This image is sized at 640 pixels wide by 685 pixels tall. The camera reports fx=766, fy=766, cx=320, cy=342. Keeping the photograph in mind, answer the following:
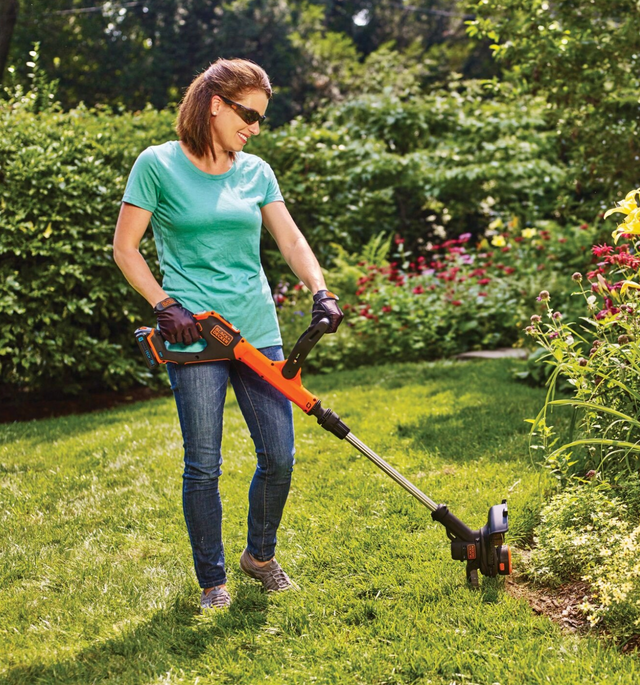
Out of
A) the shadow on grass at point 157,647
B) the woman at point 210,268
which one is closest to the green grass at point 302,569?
the shadow on grass at point 157,647

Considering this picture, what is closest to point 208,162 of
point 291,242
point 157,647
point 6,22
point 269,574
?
point 291,242

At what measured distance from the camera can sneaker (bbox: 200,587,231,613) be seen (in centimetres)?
256

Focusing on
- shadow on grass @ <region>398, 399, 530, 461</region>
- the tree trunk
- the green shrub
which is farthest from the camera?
the tree trunk

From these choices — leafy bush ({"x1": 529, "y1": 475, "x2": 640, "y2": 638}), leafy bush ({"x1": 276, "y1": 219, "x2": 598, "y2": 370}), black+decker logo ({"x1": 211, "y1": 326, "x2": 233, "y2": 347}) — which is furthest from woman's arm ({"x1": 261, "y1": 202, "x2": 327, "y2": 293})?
leafy bush ({"x1": 276, "y1": 219, "x2": 598, "y2": 370})

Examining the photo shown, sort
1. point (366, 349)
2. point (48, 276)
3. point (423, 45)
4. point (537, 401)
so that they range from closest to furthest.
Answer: point (537, 401)
point (48, 276)
point (366, 349)
point (423, 45)

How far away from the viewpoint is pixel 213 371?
8.03ft

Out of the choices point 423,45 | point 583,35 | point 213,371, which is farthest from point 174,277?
point 423,45

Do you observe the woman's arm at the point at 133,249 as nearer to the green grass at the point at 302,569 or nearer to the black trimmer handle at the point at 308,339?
the black trimmer handle at the point at 308,339

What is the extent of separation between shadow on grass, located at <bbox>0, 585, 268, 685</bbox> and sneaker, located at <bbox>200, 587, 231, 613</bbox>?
0.09 feet

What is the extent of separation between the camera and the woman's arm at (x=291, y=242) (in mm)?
2670

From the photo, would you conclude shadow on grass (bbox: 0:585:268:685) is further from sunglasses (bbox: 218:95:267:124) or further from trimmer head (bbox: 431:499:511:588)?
sunglasses (bbox: 218:95:267:124)

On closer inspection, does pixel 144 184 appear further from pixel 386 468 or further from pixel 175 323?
pixel 386 468

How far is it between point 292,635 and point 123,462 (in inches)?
86.6

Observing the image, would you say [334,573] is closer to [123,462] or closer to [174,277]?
[174,277]
